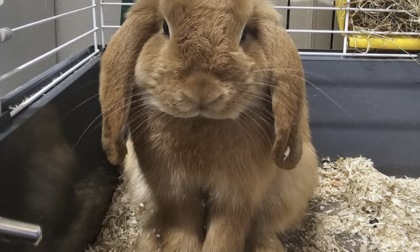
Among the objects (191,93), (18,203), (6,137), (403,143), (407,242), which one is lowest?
(407,242)

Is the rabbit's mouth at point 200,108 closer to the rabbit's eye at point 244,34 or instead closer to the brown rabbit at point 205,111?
the brown rabbit at point 205,111

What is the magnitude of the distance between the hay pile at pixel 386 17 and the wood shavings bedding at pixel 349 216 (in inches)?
18.8

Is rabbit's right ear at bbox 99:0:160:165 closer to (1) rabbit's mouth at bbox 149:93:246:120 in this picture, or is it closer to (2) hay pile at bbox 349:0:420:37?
(1) rabbit's mouth at bbox 149:93:246:120

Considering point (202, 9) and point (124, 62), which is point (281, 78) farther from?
point (124, 62)

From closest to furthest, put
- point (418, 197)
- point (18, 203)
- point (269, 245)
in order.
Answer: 1. point (18, 203)
2. point (269, 245)
3. point (418, 197)

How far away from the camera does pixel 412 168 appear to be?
1.85 m

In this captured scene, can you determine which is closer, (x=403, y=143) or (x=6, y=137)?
(x=6, y=137)

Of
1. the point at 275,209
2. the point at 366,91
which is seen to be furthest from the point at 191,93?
the point at 366,91

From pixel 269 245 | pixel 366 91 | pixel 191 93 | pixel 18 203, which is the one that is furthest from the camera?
pixel 366 91

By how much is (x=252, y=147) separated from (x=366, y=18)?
3.39 feet

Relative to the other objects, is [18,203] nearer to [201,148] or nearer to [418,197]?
[201,148]

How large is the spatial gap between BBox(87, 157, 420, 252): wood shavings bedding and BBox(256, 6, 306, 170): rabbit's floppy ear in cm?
45

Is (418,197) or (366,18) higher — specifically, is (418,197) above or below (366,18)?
below

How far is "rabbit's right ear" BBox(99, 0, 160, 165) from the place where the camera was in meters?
1.07
